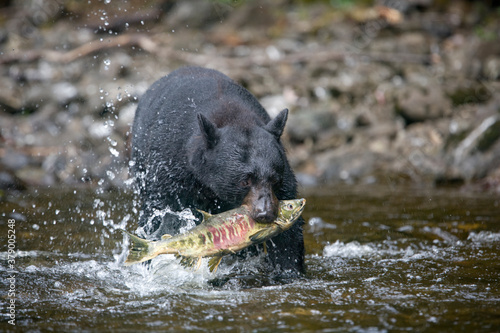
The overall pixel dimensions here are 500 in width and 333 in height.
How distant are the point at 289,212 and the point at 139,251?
1105mm

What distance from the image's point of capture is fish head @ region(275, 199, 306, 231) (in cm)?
428

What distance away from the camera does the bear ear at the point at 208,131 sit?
4.55 m

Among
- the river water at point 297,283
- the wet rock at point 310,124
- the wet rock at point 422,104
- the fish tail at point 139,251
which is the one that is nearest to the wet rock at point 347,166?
the wet rock at point 310,124

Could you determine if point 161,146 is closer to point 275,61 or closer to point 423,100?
point 423,100

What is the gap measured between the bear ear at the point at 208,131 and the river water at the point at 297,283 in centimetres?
107

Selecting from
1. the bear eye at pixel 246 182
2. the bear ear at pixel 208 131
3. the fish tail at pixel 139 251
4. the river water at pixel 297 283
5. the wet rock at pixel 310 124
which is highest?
the wet rock at pixel 310 124

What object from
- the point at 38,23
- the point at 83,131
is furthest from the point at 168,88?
the point at 38,23

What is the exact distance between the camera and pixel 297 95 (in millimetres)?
14344

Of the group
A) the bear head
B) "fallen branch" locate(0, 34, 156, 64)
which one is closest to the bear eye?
→ the bear head

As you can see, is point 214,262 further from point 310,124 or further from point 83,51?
point 83,51

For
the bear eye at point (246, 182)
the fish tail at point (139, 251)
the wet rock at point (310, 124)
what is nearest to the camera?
the fish tail at point (139, 251)

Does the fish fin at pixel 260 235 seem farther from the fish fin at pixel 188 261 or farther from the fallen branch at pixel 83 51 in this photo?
the fallen branch at pixel 83 51

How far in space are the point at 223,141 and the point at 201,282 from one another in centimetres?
115

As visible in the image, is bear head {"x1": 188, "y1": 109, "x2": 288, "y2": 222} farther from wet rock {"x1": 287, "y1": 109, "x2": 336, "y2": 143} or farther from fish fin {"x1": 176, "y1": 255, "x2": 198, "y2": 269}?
wet rock {"x1": 287, "y1": 109, "x2": 336, "y2": 143}
